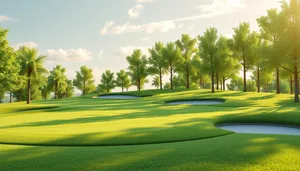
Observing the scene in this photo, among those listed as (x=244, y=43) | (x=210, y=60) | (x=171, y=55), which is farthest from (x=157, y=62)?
(x=244, y=43)

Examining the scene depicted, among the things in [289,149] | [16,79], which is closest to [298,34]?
[289,149]

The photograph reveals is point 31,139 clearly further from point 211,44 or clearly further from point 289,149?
point 211,44

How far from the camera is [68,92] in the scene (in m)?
93.8

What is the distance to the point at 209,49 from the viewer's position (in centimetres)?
4797

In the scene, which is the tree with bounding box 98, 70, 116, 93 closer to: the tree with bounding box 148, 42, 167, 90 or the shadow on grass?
the tree with bounding box 148, 42, 167, 90

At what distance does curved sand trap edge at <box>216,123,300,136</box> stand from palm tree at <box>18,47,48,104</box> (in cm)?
3490

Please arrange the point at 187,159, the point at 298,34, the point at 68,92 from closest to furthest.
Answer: the point at 187,159, the point at 298,34, the point at 68,92

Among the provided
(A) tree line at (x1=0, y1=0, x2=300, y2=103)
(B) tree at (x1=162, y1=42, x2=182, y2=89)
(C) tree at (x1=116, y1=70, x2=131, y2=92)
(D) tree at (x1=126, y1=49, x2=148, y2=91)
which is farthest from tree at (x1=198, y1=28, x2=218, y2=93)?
(C) tree at (x1=116, y1=70, x2=131, y2=92)

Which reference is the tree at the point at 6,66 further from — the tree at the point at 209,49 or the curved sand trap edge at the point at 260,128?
the tree at the point at 209,49

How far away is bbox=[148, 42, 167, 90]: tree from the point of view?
200ft

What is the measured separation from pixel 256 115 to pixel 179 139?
10.0 metres

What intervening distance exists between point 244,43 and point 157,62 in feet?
71.3

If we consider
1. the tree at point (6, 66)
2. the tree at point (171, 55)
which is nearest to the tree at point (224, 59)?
the tree at point (171, 55)

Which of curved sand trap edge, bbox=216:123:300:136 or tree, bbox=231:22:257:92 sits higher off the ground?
tree, bbox=231:22:257:92
